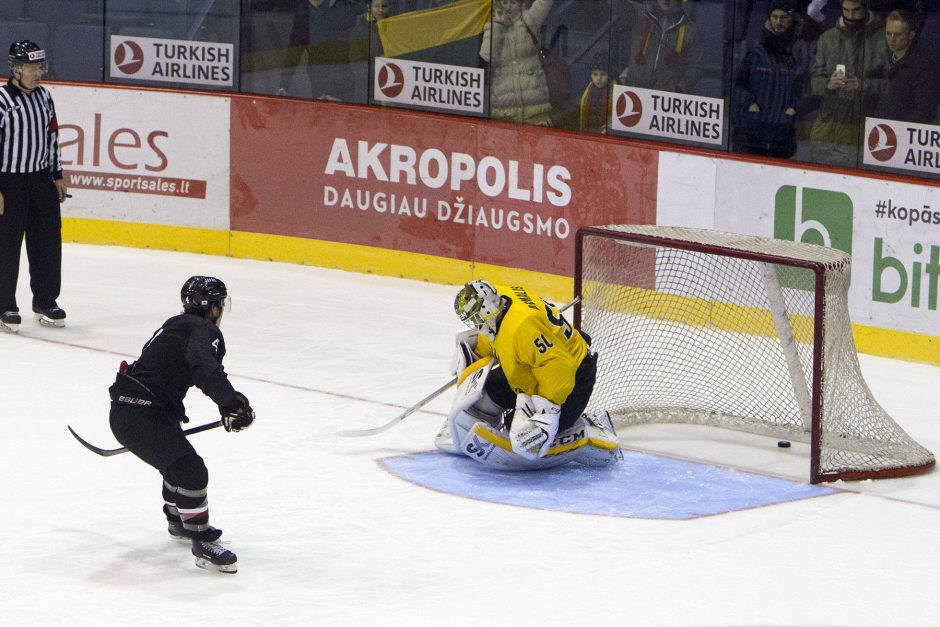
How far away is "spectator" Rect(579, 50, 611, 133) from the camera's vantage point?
9.93 metres

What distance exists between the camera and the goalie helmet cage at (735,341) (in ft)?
22.1

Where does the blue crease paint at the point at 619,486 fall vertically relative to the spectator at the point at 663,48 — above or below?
below

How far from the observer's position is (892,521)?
20.2ft

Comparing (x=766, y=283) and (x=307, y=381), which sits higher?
(x=766, y=283)

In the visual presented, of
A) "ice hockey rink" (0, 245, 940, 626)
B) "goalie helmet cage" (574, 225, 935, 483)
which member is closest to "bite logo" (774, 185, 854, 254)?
"ice hockey rink" (0, 245, 940, 626)

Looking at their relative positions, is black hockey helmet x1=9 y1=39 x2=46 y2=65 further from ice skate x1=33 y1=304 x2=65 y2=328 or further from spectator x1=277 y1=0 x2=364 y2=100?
spectator x1=277 y1=0 x2=364 y2=100

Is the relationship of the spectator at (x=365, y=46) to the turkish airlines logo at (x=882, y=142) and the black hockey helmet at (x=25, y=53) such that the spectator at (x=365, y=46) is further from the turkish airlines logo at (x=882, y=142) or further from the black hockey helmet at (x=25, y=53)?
the turkish airlines logo at (x=882, y=142)

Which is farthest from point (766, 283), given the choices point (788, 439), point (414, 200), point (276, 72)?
point (276, 72)

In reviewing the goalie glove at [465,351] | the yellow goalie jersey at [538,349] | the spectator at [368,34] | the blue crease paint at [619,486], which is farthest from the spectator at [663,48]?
the yellow goalie jersey at [538,349]

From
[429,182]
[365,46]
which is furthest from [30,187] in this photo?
[365,46]

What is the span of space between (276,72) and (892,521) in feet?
20.6

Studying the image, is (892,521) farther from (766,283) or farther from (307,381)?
(307,381)

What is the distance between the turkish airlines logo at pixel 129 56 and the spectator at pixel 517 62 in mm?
2532

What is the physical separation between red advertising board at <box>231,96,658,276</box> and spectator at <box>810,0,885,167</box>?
1041 mm
